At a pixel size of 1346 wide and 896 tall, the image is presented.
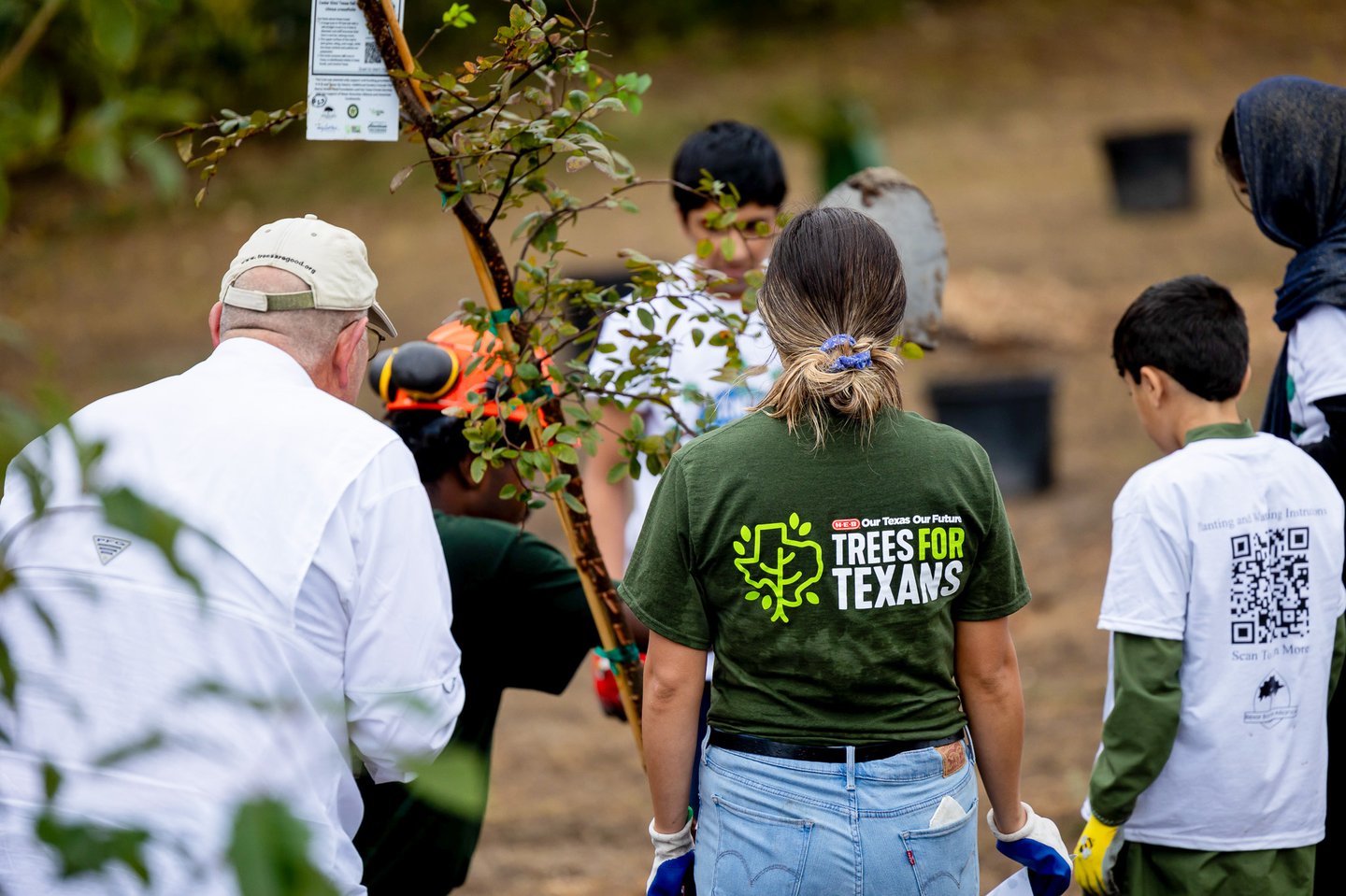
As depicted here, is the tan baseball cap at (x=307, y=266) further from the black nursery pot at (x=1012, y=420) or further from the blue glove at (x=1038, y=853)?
the black nursery pot at (x=1012, y=420)

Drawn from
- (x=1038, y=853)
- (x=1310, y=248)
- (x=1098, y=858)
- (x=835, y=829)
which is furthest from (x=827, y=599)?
(x=1310, y=248)

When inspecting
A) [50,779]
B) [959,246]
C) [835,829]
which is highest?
[959,246]

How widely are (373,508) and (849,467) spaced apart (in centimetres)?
67

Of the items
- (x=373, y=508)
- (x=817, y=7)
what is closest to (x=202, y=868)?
(x=373, y=508)

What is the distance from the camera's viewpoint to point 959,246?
13.4 metres

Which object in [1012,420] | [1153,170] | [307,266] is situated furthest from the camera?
[1153,170]

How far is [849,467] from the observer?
1.91 meters

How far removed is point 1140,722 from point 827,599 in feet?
2.65

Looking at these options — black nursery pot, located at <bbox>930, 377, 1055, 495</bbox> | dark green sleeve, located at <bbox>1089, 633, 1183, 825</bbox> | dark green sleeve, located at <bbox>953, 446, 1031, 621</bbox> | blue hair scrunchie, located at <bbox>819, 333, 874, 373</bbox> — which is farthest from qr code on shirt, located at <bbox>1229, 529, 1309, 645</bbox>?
black nursery pot, located at <bbox>930, 377, 1055, 495</bbox>

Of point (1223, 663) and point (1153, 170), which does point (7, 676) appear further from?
point (1153, 170)

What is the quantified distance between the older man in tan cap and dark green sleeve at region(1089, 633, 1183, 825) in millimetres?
1207

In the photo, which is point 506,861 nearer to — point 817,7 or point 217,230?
point 217,230

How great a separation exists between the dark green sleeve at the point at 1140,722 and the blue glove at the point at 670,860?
0.79 meters

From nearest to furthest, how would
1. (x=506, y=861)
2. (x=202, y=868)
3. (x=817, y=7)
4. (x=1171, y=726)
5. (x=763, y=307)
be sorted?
(x=202, y=868), (x=763, y=307), (x=1171, y=726), (x=506, y=861), (x=817, y=7)
